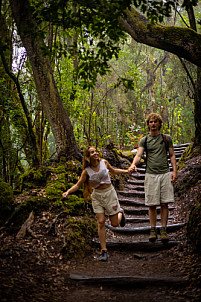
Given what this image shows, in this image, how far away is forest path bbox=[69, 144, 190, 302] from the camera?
299 centimetres

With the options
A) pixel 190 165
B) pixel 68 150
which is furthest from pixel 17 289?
pixel 190 165

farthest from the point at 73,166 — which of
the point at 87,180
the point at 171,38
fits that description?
the point at 171,38

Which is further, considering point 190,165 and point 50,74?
point 190,165

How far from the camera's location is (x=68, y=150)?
6449mm

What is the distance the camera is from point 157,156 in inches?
174

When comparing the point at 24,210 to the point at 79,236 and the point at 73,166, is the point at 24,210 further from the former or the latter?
the point at 73,166

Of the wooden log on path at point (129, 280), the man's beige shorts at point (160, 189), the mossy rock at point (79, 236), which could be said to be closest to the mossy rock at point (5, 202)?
the mossy rock at point (79, 236)

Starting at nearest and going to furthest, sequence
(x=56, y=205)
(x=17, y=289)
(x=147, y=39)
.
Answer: (x=17, y=289) → (x=56, y=205) → (x=147, y=39)

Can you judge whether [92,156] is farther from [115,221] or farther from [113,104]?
[113,104]

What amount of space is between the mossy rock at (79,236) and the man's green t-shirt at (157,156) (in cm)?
165

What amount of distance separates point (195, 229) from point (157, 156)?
1.31m

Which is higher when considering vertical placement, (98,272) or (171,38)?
(171,38)

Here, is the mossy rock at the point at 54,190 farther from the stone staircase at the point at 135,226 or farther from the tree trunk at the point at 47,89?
the stone staircase at the point at 135,226

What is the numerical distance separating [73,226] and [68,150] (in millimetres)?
2290
